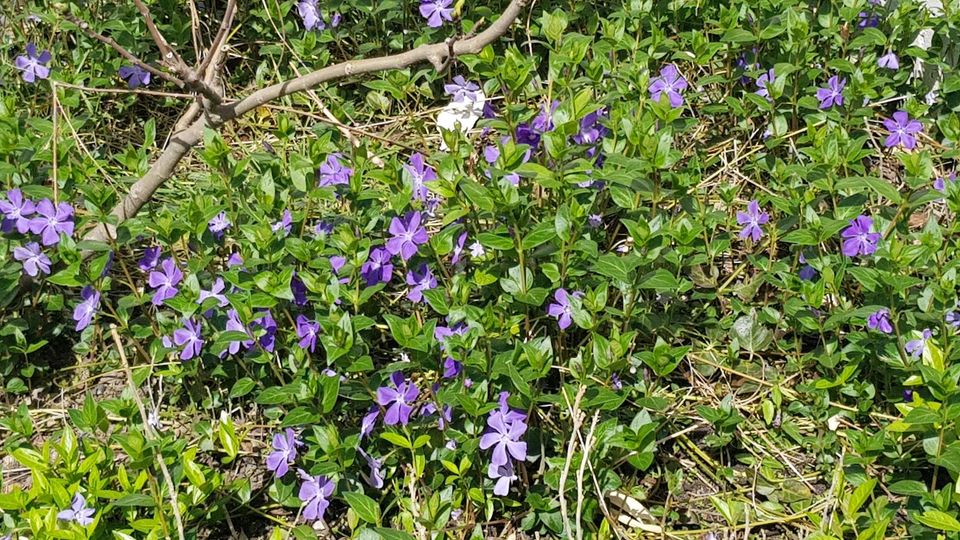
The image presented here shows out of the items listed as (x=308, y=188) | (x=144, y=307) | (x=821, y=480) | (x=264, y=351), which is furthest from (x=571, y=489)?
(x=144, y=307)

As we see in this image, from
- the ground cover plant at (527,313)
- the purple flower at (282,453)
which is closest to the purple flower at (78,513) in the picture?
the ground cover plant at (527,313)

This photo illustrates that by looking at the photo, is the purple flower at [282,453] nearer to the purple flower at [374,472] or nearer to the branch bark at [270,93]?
the purple flower at [374,472]

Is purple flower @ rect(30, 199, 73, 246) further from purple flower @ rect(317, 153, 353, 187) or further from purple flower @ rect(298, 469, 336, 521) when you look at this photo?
purple flower @ rect(298, 469, 336, 521)

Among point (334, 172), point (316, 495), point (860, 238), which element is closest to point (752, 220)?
point (860, 238)

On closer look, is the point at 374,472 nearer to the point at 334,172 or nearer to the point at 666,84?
the point at 334,172

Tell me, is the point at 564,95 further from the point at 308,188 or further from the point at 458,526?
the point at 458,526

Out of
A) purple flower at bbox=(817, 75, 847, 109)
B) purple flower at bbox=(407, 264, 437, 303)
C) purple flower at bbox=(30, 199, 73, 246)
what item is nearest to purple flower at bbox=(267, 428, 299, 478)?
purple flower at bbox=(407, 264, 437, 303)
